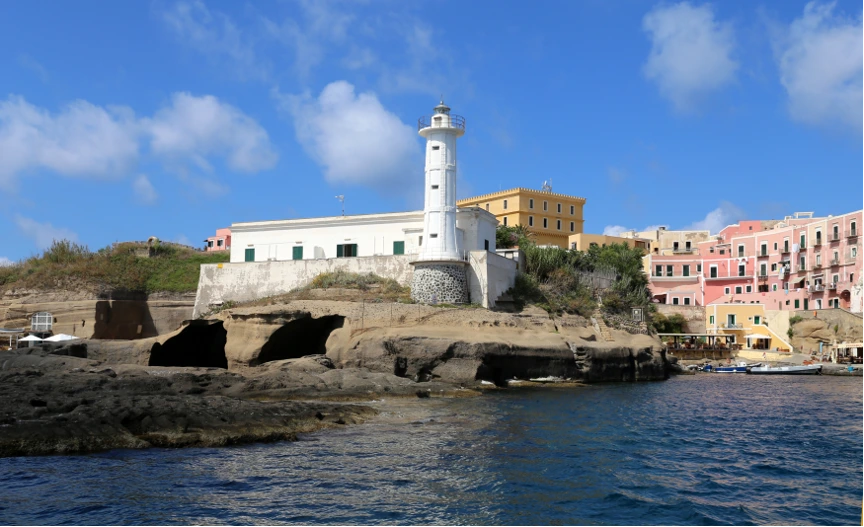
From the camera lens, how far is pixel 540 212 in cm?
7106

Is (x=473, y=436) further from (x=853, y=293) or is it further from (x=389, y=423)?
(x=853, y=293)

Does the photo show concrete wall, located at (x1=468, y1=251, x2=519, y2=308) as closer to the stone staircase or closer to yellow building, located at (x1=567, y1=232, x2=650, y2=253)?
the stone staircase

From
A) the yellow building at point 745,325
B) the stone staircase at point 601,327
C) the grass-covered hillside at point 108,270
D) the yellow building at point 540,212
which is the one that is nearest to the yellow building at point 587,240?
the yellow building at point 540,212

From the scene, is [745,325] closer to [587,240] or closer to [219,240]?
[587,240]

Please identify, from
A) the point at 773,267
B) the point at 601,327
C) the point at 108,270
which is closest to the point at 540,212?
the point at 773,267

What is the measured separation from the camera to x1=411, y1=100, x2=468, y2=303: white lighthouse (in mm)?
42469

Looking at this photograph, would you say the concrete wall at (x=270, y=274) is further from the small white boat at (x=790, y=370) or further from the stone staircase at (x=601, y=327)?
the small white boat at (x=790, y=370)

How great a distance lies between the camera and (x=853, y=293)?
2247 inches

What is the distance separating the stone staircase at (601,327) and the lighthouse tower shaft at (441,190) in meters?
8.38

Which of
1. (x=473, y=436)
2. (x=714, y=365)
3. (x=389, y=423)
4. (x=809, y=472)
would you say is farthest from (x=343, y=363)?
(x=714, y=365)

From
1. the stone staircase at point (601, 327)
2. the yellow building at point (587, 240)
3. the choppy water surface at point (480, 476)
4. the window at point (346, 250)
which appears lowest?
the choppy water surface at point (480, 476)

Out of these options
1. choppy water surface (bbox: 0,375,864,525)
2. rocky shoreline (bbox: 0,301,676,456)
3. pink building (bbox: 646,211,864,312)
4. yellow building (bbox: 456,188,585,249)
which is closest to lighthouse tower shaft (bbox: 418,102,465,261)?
rocky shoreline (bbox: 0,301,676,456)

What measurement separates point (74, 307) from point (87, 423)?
105ft

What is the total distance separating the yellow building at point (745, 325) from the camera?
59.9m
